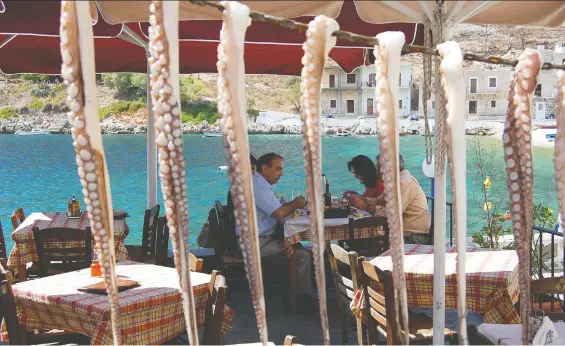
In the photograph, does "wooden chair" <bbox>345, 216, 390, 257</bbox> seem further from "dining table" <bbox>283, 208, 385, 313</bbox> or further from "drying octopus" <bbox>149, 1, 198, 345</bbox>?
"drying octopus" <bbox>149, 1, 198, 345</bbox>

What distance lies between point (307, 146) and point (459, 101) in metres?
0.56

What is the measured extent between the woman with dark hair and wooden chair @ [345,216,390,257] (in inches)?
33.4

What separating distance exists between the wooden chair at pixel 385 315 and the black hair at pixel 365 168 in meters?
2.27

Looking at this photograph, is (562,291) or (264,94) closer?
(562,291)

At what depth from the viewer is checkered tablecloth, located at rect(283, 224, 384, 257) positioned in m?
5.36

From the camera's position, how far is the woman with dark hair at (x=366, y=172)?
20.0 ft

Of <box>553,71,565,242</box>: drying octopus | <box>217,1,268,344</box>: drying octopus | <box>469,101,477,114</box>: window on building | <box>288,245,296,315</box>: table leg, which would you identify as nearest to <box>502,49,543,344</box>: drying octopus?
<box>553,71,565,242</box>: drying octopus

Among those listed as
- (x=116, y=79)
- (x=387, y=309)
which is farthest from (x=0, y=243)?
(x=116, y=79)

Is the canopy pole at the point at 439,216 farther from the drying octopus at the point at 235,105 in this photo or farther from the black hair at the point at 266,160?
the black hair at the point at 266,160

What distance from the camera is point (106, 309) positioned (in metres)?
3.11

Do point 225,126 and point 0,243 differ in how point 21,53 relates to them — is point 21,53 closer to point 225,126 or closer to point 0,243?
point 0,243

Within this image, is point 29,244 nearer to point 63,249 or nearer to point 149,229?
point 63,249

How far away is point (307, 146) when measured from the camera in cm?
187

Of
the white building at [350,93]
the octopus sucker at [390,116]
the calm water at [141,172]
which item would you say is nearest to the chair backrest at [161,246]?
the octopus sucker at [390,116]
